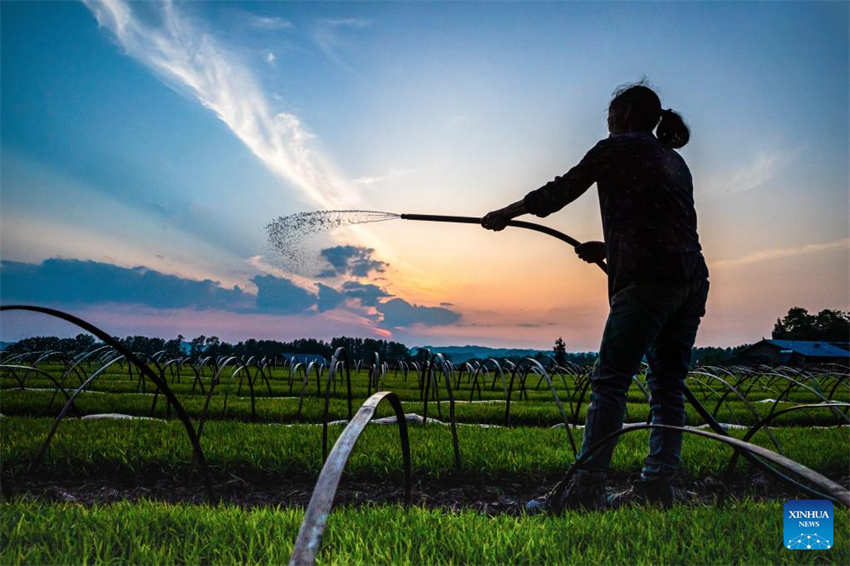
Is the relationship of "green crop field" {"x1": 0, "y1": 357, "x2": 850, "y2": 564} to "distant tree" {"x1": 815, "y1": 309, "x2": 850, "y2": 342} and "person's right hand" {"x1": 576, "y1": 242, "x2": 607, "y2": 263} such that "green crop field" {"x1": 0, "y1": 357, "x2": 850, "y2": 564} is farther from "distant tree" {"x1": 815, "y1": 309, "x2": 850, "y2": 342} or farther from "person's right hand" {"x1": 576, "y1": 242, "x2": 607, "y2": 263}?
"distant tree" {"x1": 815, "y1": 309, "x2": 850, "y2": 342}

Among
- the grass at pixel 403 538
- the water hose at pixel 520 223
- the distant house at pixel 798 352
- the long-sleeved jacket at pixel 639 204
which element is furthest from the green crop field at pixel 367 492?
the distant house at pixel 798 352

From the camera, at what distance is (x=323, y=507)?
104cm

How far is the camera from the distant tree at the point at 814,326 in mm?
63906

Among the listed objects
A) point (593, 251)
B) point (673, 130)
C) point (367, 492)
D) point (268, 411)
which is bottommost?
point (268, 411)

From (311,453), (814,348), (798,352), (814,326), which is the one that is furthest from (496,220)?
(814,326)

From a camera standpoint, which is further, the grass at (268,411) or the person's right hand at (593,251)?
the grass at (268,411)

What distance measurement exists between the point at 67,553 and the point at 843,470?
21.0 ft

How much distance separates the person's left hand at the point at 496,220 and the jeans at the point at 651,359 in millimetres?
838

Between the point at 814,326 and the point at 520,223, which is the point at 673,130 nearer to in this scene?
the point at 520,223

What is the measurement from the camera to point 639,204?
9.21 feet

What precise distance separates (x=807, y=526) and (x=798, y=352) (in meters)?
65.5

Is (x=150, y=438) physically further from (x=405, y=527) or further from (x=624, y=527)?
(x=624, y=527)

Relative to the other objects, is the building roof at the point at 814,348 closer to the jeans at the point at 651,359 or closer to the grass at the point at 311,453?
the grass at the point at 311,453

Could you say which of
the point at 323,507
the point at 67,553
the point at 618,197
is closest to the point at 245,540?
the point at 67,553
